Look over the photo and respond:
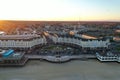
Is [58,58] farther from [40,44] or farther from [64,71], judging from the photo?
[40,44]

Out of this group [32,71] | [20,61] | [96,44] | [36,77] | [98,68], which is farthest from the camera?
[96,44]

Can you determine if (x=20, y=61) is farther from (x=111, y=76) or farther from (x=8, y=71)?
(x=111, y=76)

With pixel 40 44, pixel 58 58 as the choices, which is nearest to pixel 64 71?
pixel 58 58

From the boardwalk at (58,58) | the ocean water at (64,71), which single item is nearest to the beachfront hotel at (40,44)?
the boardwalk at (58,58)

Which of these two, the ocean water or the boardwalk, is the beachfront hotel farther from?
the ocean water

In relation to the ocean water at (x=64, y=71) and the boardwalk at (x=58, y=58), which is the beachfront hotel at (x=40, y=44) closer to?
the boardwalk at (x=58, y=58)

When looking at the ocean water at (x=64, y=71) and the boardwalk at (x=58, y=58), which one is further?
the boardwalk at (x=58, y=58)

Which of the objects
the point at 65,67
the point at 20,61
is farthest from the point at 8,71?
the point at 65,67

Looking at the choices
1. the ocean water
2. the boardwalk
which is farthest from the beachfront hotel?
the ocean water
